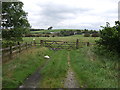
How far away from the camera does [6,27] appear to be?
17703 millimetres

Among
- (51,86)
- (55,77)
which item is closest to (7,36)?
(55,77)

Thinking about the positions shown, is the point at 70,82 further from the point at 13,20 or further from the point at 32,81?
the point at 13,20

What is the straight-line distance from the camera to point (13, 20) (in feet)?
55.3

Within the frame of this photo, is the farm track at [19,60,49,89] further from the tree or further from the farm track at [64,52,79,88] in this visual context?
Answer: the tree

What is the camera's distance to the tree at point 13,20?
52.2 ft

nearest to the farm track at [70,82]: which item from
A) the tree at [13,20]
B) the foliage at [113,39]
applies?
the foliage at [113,39]

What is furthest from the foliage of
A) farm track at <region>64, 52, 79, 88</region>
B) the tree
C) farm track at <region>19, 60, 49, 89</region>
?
the tree

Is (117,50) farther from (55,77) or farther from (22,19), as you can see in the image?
(22,19)

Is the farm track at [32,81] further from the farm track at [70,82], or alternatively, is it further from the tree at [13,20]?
the tree at [13,20]

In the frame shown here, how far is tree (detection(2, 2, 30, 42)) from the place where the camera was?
52.2ft

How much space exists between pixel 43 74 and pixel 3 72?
259 cm

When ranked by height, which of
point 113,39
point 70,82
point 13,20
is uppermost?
point 13,20

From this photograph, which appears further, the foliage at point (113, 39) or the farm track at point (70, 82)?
the foliage at point (113, 39)

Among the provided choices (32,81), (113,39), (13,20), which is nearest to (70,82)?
(32,81)
